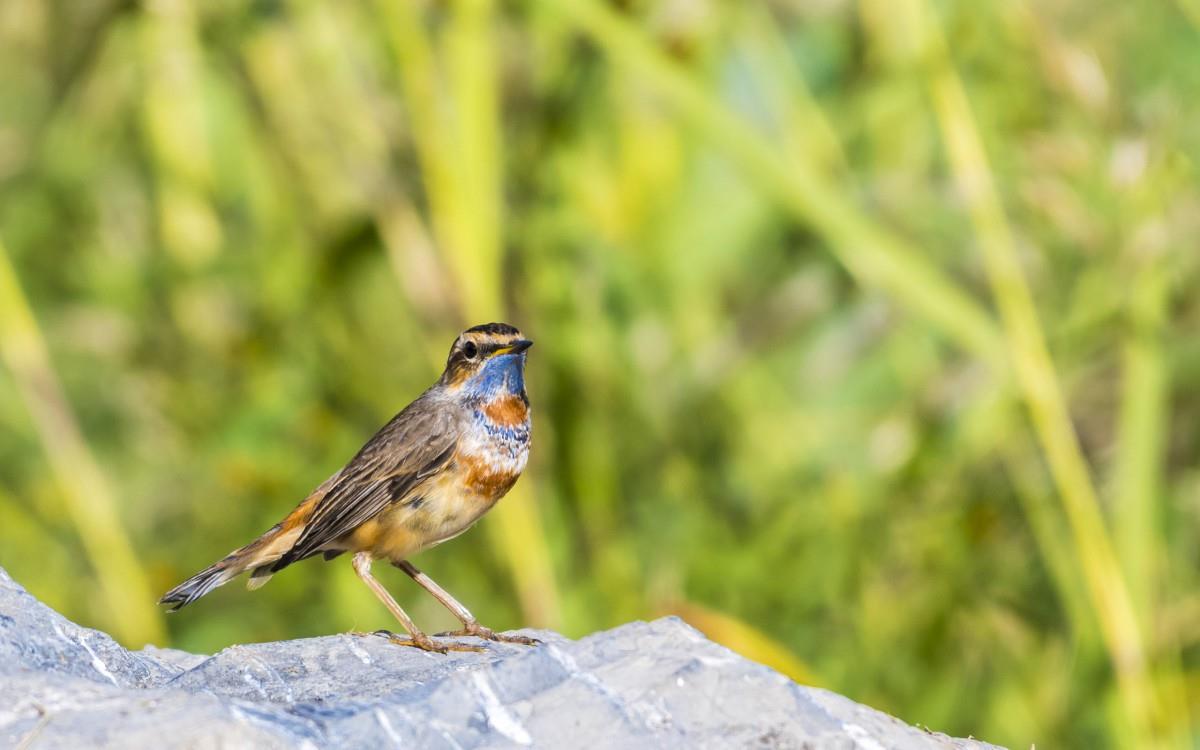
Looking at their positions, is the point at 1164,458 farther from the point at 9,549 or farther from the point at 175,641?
the point at 9,549

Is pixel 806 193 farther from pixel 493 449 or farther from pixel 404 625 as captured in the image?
pixel 404 625

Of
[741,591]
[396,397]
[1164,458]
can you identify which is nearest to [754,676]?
[741,591]

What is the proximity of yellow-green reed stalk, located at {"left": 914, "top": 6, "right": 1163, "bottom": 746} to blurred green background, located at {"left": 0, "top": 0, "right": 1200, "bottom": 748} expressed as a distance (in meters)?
0.01

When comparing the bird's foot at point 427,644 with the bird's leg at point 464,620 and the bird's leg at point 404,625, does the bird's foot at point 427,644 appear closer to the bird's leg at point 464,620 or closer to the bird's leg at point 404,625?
the bird's leg at point 404,625

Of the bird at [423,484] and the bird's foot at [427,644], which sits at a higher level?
the bird at [423,484]

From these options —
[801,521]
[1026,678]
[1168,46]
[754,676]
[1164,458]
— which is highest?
[1168,46]

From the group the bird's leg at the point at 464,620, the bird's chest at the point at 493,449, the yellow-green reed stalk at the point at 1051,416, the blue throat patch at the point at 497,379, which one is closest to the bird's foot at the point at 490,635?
the bird's leg at the point at 464,620

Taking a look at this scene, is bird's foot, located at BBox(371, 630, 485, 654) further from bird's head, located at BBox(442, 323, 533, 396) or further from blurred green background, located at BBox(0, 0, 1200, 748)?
blurred green background, located at BBox(0, 0, 1200, 748)

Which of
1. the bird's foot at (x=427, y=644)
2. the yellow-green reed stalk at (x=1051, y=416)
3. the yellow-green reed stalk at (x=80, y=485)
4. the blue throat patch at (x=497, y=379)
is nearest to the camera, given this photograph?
the bird's foot at (x=427, y=644)

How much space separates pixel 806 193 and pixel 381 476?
1.50m

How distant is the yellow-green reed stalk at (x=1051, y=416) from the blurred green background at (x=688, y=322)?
13mm

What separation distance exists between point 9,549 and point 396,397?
141cm

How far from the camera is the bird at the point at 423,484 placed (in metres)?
4.51

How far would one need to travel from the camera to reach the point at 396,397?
5.73 m
